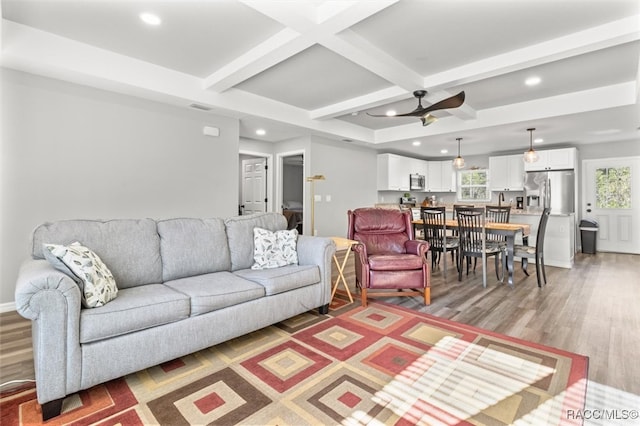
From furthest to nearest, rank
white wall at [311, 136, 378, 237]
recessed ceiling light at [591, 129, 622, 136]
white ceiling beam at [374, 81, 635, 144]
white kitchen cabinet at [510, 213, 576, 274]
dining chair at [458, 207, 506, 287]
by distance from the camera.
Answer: white wall at [311, 136, 378, 237] < recessed ceiling light at [591, 129, 622, 136] < white kitchen cabinet at [510, 213, 576, 274] < dining chair at [458, 207, 506, 287] < white ceiling beam at [374, 81, 635, 144]

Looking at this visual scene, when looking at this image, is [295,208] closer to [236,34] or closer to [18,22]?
[236,34]

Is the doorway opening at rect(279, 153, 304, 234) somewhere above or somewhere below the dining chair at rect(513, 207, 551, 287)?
above

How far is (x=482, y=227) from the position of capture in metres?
4.23

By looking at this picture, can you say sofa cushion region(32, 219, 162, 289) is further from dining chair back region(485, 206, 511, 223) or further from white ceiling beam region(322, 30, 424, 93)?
dining chair back region(485, 206, 511, 223)

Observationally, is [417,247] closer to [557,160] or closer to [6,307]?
[6,307]

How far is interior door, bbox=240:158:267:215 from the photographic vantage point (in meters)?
7.17

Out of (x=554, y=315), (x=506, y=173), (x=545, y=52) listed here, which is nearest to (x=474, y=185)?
(x=506, y=173)

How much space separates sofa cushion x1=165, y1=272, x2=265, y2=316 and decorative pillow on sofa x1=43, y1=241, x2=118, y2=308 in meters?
0.48

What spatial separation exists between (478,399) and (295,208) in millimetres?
6740

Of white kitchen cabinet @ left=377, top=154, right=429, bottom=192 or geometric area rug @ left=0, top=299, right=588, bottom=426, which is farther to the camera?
white kitchen cabinet @ left=377, top=154, right=429, bottom=192

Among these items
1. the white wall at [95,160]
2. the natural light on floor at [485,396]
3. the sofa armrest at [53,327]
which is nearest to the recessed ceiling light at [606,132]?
the natural light on floor at [485,396]

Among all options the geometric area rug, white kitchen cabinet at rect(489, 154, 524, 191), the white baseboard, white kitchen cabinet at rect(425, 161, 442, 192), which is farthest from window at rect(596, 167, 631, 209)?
the white baseboard

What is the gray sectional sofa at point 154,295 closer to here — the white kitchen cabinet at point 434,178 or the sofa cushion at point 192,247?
the sofa cushion at point 192,247

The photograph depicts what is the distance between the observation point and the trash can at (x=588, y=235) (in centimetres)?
671
